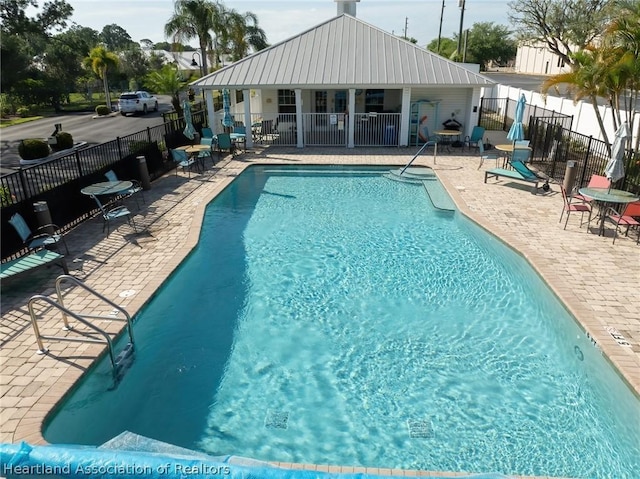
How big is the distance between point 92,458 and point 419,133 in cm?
2016

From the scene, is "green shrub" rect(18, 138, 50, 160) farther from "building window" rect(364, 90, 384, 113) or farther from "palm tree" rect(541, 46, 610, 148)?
"palm tree" rect(541, 46, 610, 148)

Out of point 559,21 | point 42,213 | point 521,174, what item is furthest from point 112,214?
point 559,21

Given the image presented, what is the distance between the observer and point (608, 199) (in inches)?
393

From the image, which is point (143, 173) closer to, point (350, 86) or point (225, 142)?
point (225, 142)

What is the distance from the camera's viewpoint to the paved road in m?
22.4

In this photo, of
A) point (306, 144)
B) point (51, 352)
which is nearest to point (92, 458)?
point (51, 352)

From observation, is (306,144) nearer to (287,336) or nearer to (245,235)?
(245,235)

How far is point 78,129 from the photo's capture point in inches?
1150

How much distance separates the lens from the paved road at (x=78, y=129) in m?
22.4

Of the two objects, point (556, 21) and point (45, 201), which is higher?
point (556, 21)

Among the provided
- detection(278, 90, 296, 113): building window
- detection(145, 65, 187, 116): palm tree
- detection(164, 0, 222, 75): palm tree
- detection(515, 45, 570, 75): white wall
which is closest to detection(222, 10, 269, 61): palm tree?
detection(164, 0, 222, 75): palm tree

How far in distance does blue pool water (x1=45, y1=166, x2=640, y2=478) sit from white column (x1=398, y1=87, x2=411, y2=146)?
34.9ft

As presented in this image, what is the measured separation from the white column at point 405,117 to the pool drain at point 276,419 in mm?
16479

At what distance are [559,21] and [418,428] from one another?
4389 cm
